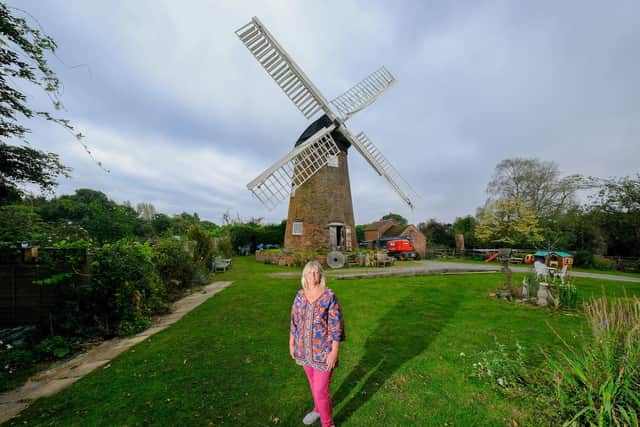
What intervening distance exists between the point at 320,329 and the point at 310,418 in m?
0.86

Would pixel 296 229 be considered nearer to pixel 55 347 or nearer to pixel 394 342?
pixel 394 342

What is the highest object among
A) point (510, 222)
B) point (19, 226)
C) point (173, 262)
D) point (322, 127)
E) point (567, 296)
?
point (322, 127)

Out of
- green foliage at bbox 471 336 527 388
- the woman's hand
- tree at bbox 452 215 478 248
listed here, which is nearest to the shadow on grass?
the woman's hand

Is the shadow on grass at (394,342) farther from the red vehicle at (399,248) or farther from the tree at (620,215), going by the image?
the tree at (620,215)

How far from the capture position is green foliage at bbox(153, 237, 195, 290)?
6.67 meters

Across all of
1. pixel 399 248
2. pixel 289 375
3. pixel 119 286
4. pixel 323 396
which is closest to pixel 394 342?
pixel 289 375

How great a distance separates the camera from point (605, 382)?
1.79 meters

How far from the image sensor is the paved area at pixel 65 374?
2.48 m

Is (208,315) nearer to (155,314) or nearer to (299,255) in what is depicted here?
(155,314)

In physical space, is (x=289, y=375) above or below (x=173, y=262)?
below

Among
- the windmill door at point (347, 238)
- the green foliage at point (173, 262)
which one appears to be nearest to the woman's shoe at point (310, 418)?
the green foliage at point (173, 262)

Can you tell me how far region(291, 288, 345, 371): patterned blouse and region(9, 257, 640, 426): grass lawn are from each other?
690 mm

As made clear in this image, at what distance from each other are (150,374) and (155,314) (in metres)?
2.95

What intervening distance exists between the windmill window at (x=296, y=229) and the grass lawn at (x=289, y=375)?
29.2 ft
